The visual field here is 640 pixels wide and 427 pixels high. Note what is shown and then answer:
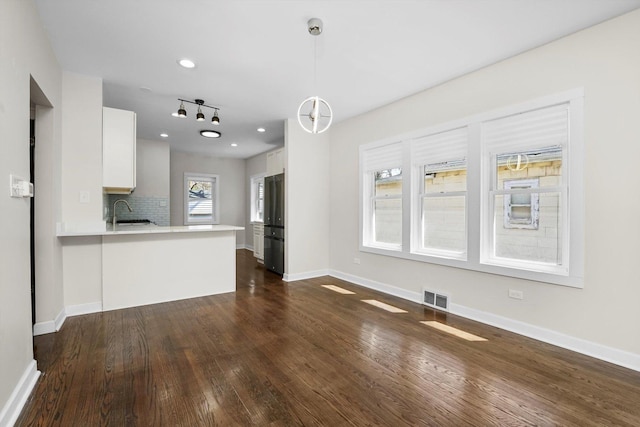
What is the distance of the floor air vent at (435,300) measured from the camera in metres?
3.55

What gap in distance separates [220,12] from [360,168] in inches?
118

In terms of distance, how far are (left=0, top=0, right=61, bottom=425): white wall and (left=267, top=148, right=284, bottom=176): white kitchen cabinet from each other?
3.52m

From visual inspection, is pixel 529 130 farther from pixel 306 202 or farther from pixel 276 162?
pixel 276 162

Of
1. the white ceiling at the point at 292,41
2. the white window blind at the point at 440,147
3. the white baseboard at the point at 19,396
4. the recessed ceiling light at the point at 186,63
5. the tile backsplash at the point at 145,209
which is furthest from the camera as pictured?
the tile backsplash at the point at 145,209

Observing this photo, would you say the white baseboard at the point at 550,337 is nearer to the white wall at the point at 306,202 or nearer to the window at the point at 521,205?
the window at the point at 521,205

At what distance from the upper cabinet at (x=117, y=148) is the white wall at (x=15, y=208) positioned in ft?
3.92

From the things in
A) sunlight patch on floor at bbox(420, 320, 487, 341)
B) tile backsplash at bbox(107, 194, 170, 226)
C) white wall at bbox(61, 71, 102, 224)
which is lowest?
sunlight patch on floor at bbox(420, 320, 487, 341)

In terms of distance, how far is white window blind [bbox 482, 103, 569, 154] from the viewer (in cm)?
271

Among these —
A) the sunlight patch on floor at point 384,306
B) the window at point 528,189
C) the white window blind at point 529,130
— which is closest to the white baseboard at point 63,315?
the sunlight patch on floor at point 384,306

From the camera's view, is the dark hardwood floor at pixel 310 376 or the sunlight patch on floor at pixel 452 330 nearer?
the dark hardwood floor at pixel 310 376

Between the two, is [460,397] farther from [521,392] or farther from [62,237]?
[62,237]

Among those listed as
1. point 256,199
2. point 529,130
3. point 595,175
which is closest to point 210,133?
point 256,199

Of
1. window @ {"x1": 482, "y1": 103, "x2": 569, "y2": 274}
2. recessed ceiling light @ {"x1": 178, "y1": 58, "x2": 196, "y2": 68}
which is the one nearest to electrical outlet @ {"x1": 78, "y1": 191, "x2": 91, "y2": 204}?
recessed ceiling light @ {"x1": 178, "y1": 58, "x2": 196, "y2": 68}

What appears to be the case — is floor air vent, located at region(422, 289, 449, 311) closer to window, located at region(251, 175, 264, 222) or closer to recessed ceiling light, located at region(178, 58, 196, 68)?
recessed ceiling light, located at region(178, 58, 196, 68)
